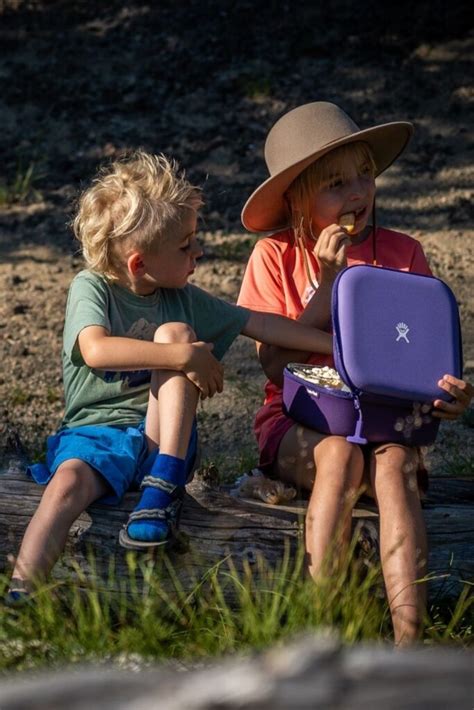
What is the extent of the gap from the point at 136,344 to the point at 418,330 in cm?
87

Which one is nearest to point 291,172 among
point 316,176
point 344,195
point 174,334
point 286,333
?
point 316,176

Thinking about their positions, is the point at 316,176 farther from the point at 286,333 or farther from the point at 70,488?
the point at 70,488

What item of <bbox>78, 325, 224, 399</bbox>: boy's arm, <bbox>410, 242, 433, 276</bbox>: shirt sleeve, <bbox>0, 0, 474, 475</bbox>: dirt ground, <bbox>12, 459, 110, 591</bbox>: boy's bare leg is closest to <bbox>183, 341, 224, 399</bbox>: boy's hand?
<bbox>78, 325, 224, 399</bbox>: boy's arm

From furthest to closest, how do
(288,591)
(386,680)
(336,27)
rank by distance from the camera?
(336,27) < (288,591) < (386,680)

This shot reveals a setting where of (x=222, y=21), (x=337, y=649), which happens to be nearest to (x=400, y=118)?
(x=222, y=21)

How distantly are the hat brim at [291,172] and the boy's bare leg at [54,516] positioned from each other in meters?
1.20

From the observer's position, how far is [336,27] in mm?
9227

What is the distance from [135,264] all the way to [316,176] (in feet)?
→ 2.50

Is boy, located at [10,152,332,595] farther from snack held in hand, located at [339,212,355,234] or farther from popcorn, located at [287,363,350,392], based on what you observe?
snack held in hand, located at [339,212,355,234]

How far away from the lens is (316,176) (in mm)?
4230

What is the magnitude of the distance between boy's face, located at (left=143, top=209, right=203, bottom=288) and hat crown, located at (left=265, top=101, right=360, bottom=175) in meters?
0.49

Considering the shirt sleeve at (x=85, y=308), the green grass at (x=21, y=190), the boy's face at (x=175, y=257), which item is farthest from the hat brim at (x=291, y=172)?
the green grass at (x=21, y=190)

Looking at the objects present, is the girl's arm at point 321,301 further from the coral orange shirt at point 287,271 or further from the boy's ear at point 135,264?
the boy's ear at point 135,264

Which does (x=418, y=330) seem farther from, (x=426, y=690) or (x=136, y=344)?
(x=426, y=690)
